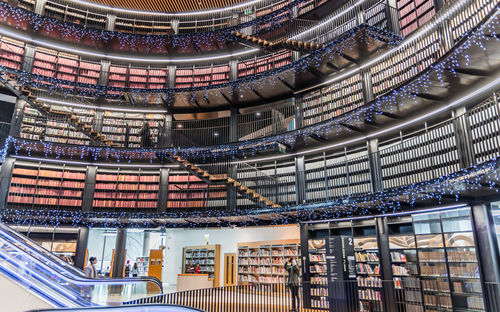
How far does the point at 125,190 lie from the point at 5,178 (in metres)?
3.97

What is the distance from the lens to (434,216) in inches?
323

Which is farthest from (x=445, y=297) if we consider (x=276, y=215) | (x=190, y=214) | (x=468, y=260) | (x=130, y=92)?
(x=130, y=92)

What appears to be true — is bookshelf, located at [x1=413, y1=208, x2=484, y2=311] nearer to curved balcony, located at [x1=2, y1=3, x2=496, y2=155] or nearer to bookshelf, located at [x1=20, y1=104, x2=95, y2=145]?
curved balcony, located at [x1=2, y1=3, x2=496, y2=155]

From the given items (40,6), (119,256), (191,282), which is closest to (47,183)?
(119,256)

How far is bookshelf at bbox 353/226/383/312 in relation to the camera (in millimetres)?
8888

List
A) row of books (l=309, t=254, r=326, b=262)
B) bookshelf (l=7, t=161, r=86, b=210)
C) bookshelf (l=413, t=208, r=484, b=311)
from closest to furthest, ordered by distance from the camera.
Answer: bookshelf (l=413, t=208, r=484, b=311), row of books (l=309, t=254, r=326, b=262), bookshelf (l=7, t=161, r=86, b=210)

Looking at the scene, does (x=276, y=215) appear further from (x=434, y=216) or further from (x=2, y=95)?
(x=2, y=95)

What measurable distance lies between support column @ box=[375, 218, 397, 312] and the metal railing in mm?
23

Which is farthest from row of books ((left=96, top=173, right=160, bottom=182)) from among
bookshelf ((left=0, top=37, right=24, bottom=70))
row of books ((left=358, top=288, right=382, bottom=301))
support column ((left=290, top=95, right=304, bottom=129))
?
row of books ((left=358, top=288, right=382, bottom=301))

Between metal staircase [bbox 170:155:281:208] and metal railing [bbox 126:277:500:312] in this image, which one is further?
metal staircase [bbox 170:155:281:208]

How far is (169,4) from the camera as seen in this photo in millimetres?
14570

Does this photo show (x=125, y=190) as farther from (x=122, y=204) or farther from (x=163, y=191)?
(x=163, y=191)

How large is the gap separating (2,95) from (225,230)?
31.9 ft

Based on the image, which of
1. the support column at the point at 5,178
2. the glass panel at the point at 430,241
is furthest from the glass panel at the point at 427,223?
the support column at the point at 5,178
